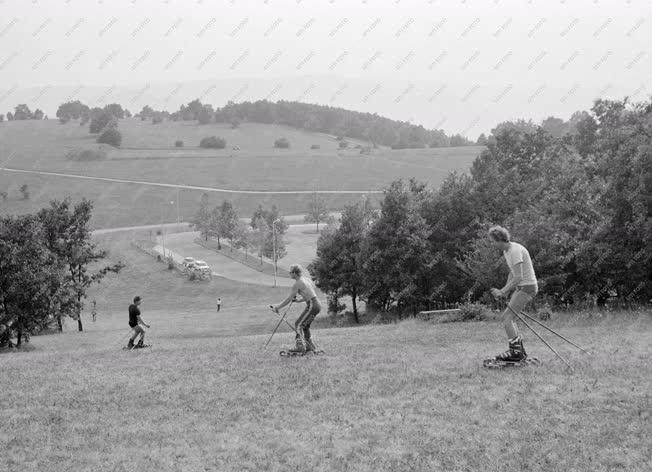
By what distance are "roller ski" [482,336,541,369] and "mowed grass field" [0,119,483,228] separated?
113602mm

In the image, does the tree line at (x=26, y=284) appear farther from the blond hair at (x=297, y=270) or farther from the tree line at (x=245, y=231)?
the tree line at (x=245, y=231)

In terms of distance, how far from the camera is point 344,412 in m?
11.2

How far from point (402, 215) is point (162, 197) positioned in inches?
3820

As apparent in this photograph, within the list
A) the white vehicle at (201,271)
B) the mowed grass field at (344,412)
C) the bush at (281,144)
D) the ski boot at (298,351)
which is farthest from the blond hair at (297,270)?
the bush at (281,144)

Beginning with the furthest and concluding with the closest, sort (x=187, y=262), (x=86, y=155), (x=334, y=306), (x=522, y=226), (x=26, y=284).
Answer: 1. (x=86, y=155)
2. (x=187, y=262)
3. (x=334, y=306)
4. (x=26, y=284)
5. (x=522, y=226)

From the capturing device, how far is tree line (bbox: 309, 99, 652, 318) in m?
29.5

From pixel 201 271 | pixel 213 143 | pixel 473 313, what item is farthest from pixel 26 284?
pixel 213 143

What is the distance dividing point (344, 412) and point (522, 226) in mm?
23790

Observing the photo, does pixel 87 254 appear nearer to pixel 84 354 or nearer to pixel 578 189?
pixel 84 354

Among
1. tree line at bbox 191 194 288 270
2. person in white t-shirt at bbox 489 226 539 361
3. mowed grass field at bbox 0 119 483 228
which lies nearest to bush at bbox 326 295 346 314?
tree line at bbox 191 194 288 270

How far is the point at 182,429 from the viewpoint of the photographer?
1085 cm

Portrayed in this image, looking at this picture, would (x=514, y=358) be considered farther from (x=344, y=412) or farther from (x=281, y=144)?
(x=281, y=144)

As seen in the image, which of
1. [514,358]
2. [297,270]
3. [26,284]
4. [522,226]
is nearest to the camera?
[514,358]

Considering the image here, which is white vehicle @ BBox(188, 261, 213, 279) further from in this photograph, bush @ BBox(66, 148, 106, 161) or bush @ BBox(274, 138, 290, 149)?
bush @ BBox(274, 138, 290, 149)
